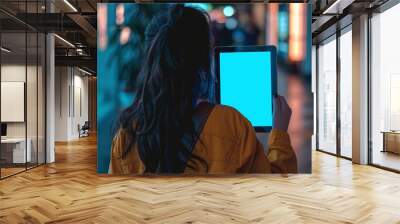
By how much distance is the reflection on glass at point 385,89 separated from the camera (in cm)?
740

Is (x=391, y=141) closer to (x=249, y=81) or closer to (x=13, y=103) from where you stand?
(x=249, y=81)

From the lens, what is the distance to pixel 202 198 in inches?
198

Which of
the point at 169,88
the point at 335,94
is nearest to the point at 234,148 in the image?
the point at 169,88

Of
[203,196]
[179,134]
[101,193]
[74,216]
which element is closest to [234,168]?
[179,134]

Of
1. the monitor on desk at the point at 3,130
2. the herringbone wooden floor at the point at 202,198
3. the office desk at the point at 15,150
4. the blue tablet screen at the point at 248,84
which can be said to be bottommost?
the herringbone wooden floor at the point at 202,198

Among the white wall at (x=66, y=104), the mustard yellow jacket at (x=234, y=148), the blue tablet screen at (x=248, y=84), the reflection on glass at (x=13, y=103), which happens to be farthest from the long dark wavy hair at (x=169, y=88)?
the white wall at (x=66, y=104)

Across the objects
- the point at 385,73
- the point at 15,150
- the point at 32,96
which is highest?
the point at 385,73

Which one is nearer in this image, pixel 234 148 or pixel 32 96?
pixel 234 148

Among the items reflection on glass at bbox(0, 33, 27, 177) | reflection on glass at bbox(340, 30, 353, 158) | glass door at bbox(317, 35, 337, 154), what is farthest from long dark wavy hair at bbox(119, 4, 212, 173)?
glass door at bbox(317, 35, 337, 154)

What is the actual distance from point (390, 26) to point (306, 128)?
2.90m

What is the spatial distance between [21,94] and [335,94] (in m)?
7.70

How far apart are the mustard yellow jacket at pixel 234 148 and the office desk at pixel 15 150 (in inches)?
83.4

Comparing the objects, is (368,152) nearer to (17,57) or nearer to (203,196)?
(203,196)

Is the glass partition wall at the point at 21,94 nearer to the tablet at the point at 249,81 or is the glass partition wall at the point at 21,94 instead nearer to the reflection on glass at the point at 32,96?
the reflection on glass at the point at 32,96
